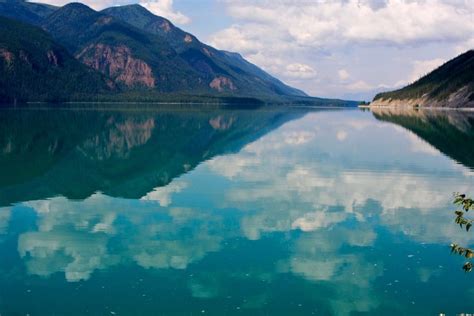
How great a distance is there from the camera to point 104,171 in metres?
51.1

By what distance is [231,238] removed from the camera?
27.1m

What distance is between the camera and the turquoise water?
63.3 feet

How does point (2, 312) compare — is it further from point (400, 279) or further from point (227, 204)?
point (227, 204)

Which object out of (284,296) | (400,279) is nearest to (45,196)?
(284,296)

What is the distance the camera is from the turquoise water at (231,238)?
19.3 meters

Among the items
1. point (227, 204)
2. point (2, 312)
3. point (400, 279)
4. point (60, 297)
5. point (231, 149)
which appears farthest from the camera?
point (231, 149)

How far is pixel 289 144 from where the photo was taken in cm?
7869

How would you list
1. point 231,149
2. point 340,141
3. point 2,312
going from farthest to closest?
point 340,141 < point 231,149 < point 2,312

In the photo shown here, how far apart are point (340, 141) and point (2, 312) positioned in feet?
236

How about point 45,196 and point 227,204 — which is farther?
point 45,196

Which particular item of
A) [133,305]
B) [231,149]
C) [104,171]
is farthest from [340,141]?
[133,305]

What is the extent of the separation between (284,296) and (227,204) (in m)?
16.0

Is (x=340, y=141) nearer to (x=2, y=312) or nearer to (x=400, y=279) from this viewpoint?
(x=400, y=279)

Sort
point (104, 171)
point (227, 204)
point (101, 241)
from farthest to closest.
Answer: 1. point (104, 171)
2. point (227, 204)
3. point (101, 241)
